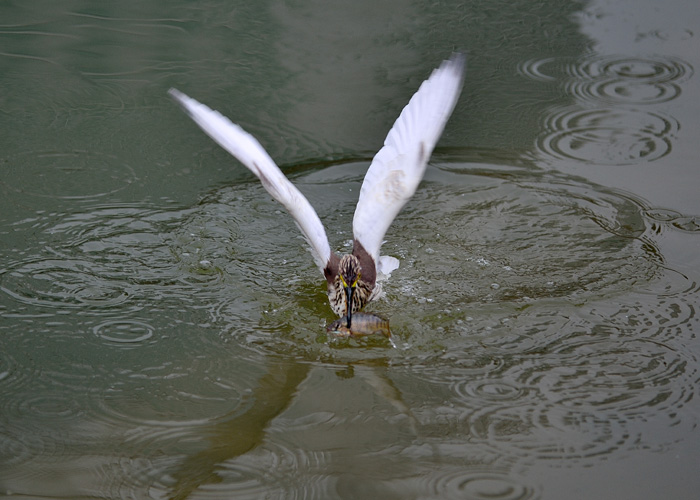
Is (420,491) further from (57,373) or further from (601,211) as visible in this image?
(601,211)

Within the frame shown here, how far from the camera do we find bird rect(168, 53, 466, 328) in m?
4.86

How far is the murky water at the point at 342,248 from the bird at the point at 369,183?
218 millimetres

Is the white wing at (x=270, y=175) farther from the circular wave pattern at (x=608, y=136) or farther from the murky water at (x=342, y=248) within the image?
the circular wave pattern at (x=608, y=136)

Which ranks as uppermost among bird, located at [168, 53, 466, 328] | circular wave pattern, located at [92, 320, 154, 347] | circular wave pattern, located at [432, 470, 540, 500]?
bird, located at [168, 53, 466, 328]

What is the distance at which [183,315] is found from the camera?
489 cm

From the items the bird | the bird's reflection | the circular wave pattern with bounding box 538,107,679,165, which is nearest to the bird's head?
the bird

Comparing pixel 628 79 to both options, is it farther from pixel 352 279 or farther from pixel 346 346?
pixel 346 346

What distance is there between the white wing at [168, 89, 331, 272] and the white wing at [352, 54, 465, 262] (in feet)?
1.00

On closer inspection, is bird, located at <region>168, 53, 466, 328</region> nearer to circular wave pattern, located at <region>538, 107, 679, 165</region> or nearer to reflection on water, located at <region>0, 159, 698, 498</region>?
reflection on water, located at <region>0, 159, 698, 498</region>

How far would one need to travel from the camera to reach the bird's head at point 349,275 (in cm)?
478

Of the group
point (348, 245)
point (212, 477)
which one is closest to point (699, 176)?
point (348, 245)

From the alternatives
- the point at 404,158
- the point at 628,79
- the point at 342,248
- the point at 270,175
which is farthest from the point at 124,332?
the point at 628,79

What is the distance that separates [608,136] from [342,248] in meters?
2.69

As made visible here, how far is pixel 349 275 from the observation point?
484 centimetres
